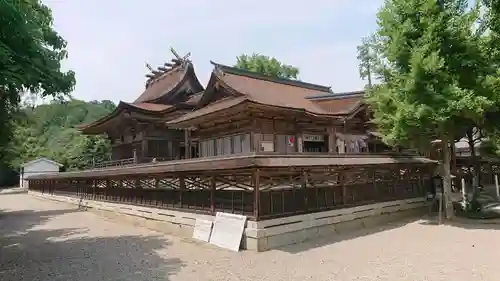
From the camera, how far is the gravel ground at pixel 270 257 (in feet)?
24.2

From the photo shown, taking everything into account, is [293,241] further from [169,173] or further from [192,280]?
[169,173]

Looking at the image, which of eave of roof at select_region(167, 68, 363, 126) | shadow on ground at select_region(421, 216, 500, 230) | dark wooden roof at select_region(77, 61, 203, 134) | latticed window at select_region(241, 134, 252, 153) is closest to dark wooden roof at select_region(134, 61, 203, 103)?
dark wooden roof at select_region(77, 61, 203, 134)

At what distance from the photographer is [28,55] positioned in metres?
7.12

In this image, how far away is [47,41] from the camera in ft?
26.9

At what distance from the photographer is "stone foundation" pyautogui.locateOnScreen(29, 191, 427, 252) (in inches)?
373

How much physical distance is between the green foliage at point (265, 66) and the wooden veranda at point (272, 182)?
34.7m

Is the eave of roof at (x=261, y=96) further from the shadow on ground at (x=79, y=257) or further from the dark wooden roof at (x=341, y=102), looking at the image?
the shadow on ground at (x=79, y=257)

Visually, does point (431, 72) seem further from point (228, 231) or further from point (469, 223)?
point (228, 231)

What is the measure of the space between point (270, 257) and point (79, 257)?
5048mm

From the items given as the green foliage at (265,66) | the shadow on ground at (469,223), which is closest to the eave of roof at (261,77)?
the shadow on ground at (469,223)

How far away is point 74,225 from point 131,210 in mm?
2524

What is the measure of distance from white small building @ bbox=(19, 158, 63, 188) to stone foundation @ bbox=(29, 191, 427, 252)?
28157 mm

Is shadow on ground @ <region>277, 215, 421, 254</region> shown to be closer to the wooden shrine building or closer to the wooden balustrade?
the wooden balustrade

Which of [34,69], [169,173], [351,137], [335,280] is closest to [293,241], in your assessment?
[335,280]
